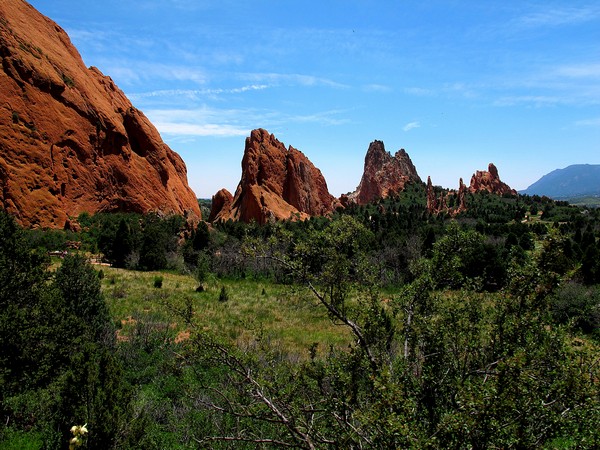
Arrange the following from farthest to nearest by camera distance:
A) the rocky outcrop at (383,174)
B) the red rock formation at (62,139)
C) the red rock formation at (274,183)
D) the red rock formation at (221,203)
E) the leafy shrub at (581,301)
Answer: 1. the rocky outcrop at (383,174)
2. the red rock formation at (221,203)
3. the red rock formation at (274,183)
4. the red rock formation at (62,139)
5. the leafy shrub at (581,301)

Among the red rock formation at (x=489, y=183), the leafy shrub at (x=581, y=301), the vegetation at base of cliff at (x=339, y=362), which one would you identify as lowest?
the leafy shrub at (x=581, y=301)

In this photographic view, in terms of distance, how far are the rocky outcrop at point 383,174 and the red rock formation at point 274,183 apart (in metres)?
30.1

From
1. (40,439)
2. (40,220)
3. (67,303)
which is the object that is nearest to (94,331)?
(67,303)

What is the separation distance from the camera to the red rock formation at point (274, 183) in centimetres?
7357

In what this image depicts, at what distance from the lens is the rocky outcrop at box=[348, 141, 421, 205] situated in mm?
112500

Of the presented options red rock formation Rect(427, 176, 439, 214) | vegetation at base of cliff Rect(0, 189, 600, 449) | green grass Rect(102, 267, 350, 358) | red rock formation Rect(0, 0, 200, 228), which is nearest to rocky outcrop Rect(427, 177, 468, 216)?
red rock formation Rect(427, 176, 439, 214)

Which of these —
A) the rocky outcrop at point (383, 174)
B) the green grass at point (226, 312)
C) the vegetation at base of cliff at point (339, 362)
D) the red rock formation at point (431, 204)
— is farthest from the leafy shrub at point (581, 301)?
the rocky outcrop at point (383, 174)

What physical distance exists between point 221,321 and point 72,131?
4206 cm

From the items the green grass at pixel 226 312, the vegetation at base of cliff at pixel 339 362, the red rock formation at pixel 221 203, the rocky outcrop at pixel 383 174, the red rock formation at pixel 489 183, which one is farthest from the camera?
the red rock formation at pixel 489 183

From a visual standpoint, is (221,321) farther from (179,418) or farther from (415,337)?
(415,337)

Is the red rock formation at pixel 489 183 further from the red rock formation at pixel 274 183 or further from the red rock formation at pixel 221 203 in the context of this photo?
the red rock formation at pixel 221 203

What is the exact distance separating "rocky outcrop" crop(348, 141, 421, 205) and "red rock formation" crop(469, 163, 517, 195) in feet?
54.4

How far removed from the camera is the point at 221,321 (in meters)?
22.0

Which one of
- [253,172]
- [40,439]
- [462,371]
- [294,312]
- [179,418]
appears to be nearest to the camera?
[462,371]
